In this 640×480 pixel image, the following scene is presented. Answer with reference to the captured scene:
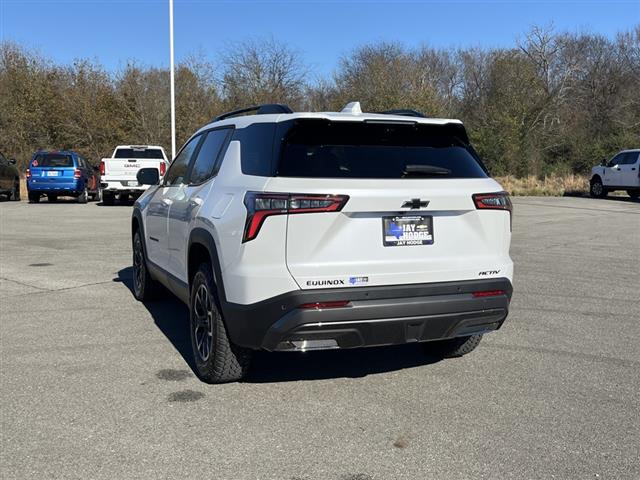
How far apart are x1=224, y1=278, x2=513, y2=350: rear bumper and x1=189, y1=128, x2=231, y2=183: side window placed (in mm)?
1262

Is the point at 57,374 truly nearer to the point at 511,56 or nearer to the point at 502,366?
the point at 502,366

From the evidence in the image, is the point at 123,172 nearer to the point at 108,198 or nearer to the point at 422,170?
the point at 108,198

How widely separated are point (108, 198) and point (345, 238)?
18999 millimetres

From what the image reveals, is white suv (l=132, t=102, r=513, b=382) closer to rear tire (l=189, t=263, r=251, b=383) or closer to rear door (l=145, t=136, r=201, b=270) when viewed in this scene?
rear tire (l=189, t=263, r=251, b=383)

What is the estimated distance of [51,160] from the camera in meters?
21.0

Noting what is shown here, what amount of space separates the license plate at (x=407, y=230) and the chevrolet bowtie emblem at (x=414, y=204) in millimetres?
67

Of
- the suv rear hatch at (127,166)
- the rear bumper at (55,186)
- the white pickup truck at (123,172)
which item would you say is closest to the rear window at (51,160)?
the rear bumper at (55,186)

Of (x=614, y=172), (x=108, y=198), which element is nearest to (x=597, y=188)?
(x=614, y=172)

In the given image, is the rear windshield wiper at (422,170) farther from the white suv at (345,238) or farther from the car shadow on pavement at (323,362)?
the car shadow on pavement at (323,362)

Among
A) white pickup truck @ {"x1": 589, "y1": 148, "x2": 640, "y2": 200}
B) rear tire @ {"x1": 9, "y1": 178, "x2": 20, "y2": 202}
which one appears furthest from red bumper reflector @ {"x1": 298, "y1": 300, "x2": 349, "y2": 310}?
white pickup truck @ {"x1": 589, "y1": 148, "x2": 640, "y2": 200}

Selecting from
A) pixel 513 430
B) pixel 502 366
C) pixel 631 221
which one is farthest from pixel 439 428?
pixel 631 221

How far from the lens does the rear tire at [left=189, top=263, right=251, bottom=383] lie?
4070mm

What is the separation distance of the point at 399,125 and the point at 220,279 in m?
1.53

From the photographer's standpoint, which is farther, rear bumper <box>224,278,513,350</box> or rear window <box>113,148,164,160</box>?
rear window <box>113,148,164,160</box>
